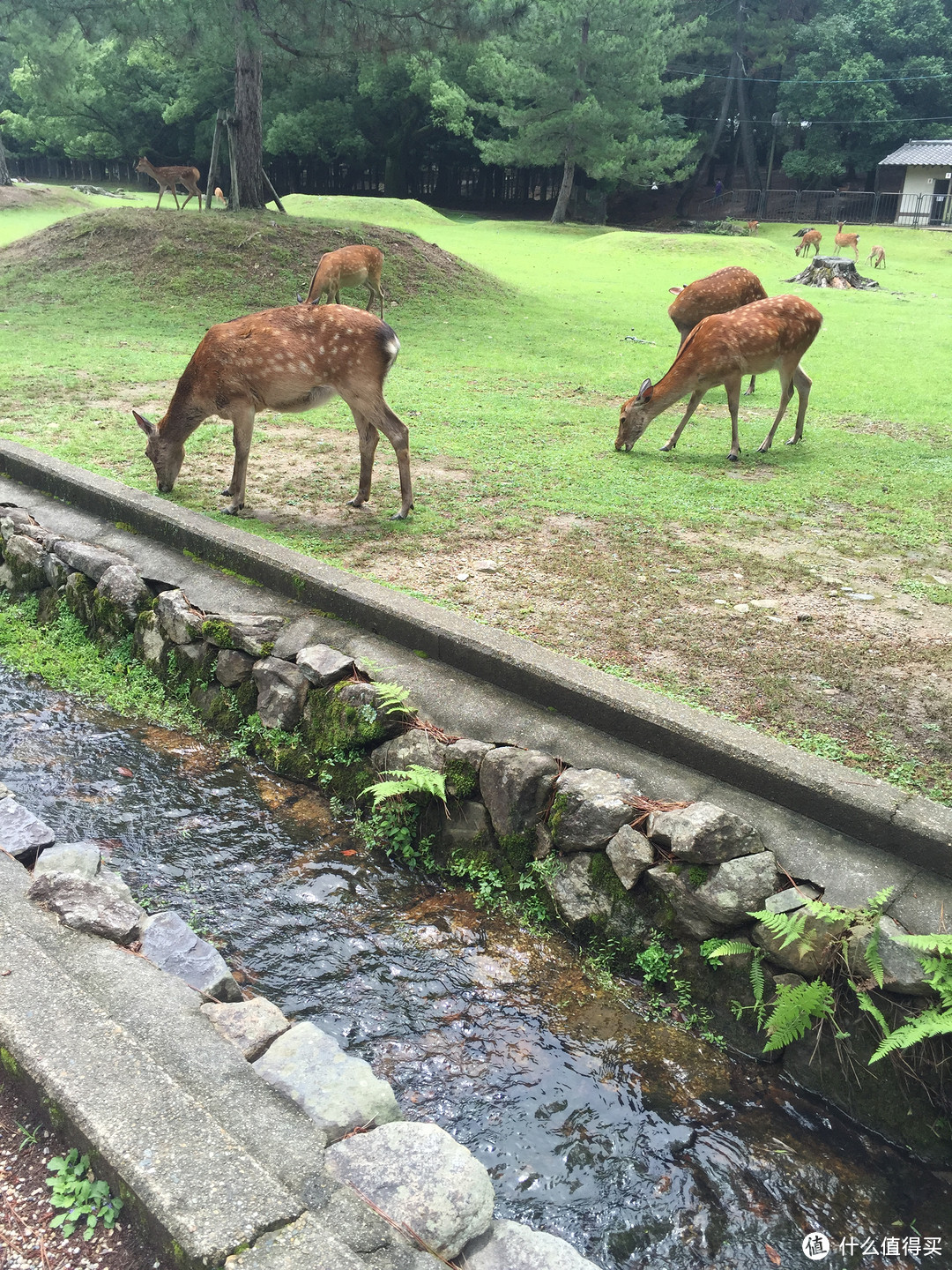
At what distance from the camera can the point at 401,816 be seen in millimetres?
4070

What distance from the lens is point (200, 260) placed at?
47.2ft

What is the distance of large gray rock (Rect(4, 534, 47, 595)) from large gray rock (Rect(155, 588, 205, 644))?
4.22 feet

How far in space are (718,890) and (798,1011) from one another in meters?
0.42

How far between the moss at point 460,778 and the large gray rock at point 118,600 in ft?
7.83

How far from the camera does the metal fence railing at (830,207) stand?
38312 millimetres

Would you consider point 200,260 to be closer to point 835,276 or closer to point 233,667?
point 233,667

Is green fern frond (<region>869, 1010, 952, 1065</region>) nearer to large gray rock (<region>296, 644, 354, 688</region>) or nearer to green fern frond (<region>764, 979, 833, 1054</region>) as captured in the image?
green fern frond (<region>764, 979, 833, 1054</region>)

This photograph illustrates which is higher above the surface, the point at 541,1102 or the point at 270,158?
the point at 270,158

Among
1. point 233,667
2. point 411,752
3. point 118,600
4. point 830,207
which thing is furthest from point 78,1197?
point 830,207

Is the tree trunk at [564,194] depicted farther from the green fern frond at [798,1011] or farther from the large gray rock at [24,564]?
the green fern frond at [798,1011]

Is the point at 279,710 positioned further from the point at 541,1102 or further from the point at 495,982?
the point at 541,1102

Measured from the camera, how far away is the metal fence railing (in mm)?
38312

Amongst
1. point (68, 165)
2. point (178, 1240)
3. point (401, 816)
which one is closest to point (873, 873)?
point (401, 816)

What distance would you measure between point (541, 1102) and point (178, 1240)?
1.32 meters
